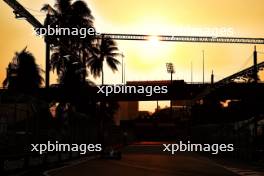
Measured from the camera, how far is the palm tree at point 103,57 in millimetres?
94562

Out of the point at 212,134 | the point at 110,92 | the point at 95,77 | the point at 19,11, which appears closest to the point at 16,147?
the point at 19,11

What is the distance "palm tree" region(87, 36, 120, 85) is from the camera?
310ft

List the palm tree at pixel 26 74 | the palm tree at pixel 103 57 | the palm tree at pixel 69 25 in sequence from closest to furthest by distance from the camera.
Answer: the palm tree at pixel 26 74, the palm tree at pixel 69 25, the palm tree at pixel 103 57

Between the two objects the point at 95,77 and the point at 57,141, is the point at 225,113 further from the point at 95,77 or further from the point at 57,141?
the point at 57,141

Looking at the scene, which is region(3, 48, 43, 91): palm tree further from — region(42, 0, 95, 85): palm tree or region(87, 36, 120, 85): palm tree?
region(87, 36, 120, 85): palm tree

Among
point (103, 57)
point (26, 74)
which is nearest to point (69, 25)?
point (26, 74)

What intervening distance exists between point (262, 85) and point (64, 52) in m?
32.2

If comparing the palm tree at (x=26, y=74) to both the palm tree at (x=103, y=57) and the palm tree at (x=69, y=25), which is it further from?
the palm tree at (x=103, y=57)

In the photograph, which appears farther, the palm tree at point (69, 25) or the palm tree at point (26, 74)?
the palm tree at point (69, 25)

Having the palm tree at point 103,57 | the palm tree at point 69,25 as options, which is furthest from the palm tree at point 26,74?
the palm tree at point 103,57

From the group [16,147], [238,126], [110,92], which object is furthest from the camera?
[110,92]

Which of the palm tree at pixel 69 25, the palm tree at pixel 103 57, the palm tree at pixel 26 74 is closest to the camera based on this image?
the palm tree at pixel 26 74

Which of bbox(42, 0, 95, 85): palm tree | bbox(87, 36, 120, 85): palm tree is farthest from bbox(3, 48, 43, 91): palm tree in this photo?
bbox(87, 36, 120, 85): palm tree

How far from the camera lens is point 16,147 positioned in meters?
29.3
